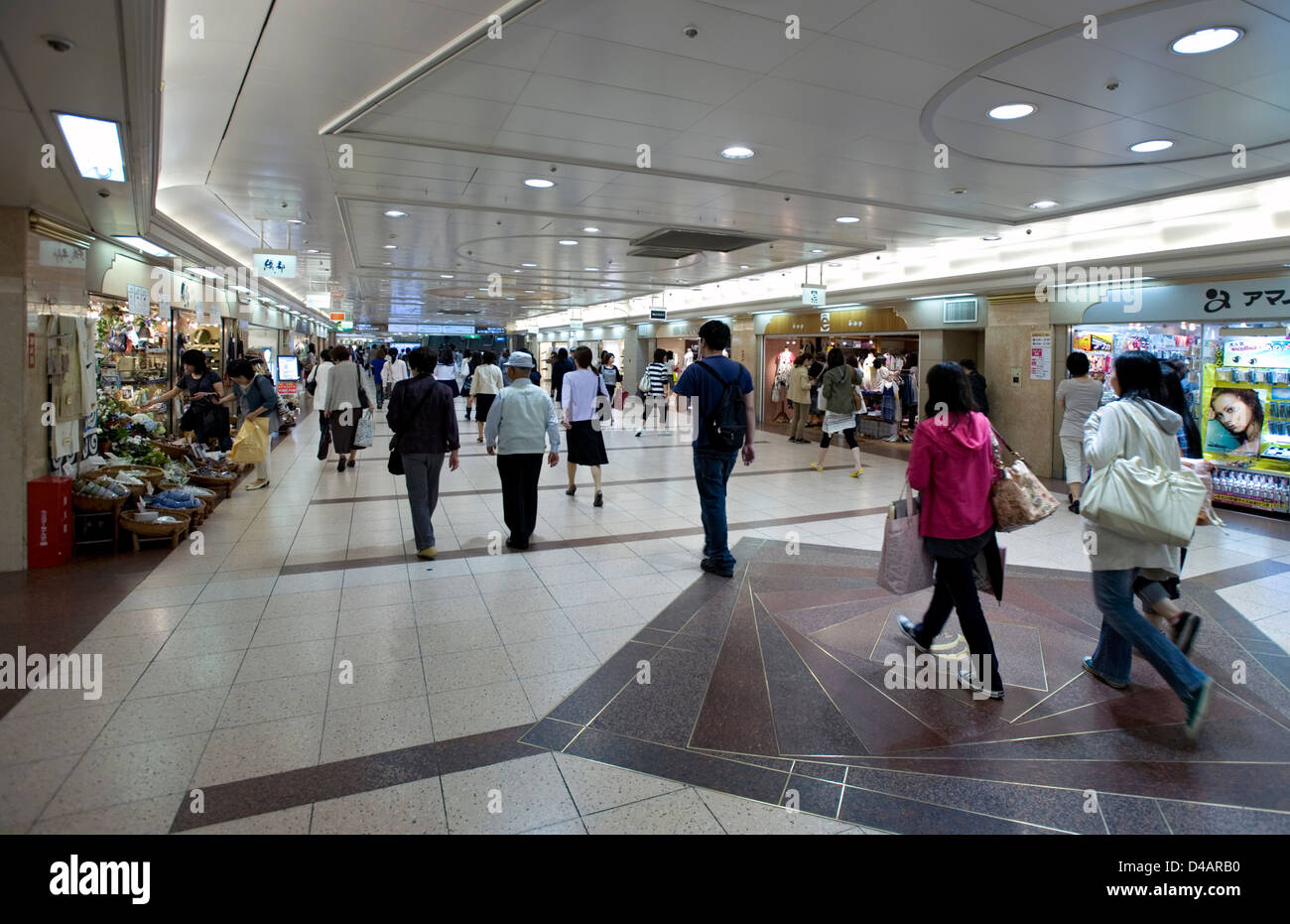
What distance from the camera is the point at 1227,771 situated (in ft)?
9.11

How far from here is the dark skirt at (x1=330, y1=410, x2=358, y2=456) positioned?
9.27 meters

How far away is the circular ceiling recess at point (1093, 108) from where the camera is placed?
3.90 m

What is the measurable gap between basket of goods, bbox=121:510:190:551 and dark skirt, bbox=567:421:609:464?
357cm

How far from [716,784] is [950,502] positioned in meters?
1.61

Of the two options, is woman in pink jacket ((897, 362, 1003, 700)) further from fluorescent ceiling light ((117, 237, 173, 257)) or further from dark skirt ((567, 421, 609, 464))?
fluorescent ceiling light ((117, 237, 173, 257))

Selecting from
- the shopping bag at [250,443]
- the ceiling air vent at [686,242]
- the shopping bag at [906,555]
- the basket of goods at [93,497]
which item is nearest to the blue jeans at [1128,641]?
the shopping bag at [906,555]

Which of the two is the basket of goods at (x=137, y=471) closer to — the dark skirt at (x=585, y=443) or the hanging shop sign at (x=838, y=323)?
the dark skirt at (x=585, y=443)

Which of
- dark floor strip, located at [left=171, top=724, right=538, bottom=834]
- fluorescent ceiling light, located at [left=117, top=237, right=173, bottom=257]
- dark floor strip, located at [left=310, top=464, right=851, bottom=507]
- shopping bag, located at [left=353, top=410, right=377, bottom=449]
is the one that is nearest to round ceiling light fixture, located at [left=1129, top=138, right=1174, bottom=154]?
dark floor strip, located at [left=310, top=464, right=851, bottom=507]

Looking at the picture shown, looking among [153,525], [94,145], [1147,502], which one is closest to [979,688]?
[1147,502]

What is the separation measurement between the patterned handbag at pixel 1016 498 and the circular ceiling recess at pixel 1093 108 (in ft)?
7.65

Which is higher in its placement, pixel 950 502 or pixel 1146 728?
pixel 950 502
